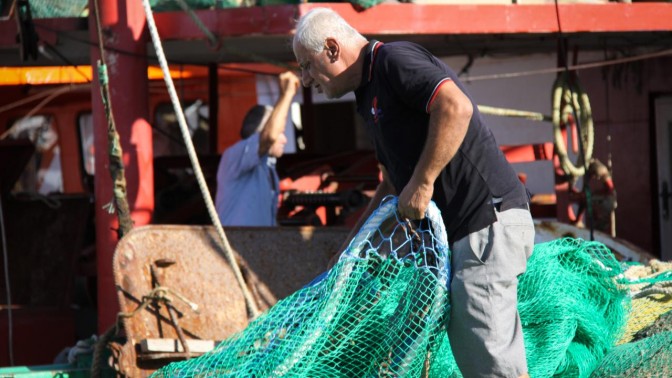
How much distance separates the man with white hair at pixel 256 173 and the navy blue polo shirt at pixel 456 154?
3.33 metres

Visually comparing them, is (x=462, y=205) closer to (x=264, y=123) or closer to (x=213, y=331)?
(x=213, y=331)

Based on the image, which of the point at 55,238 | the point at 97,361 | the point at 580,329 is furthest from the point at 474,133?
the point at 55,238

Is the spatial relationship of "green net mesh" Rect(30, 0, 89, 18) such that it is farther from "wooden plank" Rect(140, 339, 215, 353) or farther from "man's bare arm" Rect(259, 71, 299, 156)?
"wooden plank" Rect(140, 339, 215, 353)

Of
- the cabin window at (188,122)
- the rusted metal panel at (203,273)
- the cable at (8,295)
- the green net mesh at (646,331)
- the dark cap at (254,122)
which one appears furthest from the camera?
the cabin window at (188,122)

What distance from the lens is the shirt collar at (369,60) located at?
13.1 feet

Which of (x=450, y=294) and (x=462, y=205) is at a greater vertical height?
(x=462, y=205)

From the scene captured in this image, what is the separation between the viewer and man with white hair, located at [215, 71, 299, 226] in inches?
289

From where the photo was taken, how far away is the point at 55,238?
9.66 meters

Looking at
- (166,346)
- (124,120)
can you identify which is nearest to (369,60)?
(166,346)

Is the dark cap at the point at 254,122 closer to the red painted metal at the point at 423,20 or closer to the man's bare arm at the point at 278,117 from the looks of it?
the man's bare arm at the point at 278,117

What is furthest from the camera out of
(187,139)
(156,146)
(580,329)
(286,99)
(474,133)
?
(156,146)

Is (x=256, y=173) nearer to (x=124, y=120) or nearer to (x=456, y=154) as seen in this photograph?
(x=124, y=120)

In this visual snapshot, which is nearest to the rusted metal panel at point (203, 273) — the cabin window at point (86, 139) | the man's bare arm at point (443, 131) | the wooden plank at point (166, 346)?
the wooden plank at point (166, 346)

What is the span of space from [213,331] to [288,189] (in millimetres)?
3306
